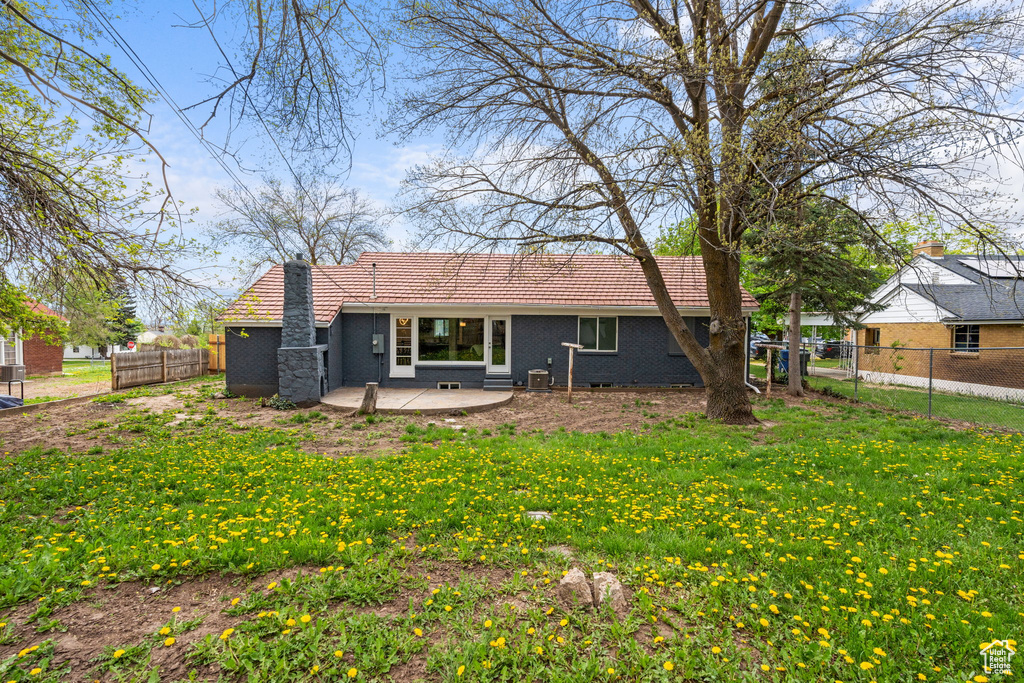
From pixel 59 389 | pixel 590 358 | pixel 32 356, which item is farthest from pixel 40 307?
pixel 32 356

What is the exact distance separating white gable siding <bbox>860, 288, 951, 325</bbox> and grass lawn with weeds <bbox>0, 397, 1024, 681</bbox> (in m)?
15.1

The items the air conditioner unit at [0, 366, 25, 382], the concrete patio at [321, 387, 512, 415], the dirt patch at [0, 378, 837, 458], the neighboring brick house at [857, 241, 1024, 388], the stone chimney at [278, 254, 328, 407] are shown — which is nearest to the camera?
the dirt patch at [0, 378, 837, 458]

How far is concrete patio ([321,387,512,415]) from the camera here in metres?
10.9

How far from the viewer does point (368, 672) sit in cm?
243

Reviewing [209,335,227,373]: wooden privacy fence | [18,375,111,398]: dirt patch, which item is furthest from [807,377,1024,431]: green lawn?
[209,335,227,373]: wooden privacy fence

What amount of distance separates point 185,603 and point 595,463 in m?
4.90

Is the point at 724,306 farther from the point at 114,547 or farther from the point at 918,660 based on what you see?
the point at 114,547

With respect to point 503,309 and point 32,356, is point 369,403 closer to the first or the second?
point 503,309

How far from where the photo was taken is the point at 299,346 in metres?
11.8

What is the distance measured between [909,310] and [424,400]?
58.6ft

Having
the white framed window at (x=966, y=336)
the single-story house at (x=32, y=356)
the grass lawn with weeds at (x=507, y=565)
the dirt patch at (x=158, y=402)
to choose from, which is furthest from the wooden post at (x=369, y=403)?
the white framed window at (x=966, y=336)

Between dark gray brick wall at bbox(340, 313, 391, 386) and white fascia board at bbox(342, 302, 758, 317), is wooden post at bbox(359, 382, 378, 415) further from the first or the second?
white fascia board at bbox(342, 302, 758, 317)

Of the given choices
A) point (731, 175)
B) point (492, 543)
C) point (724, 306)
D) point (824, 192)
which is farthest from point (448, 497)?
point (824, 192)

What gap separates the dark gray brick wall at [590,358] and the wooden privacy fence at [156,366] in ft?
28.1
